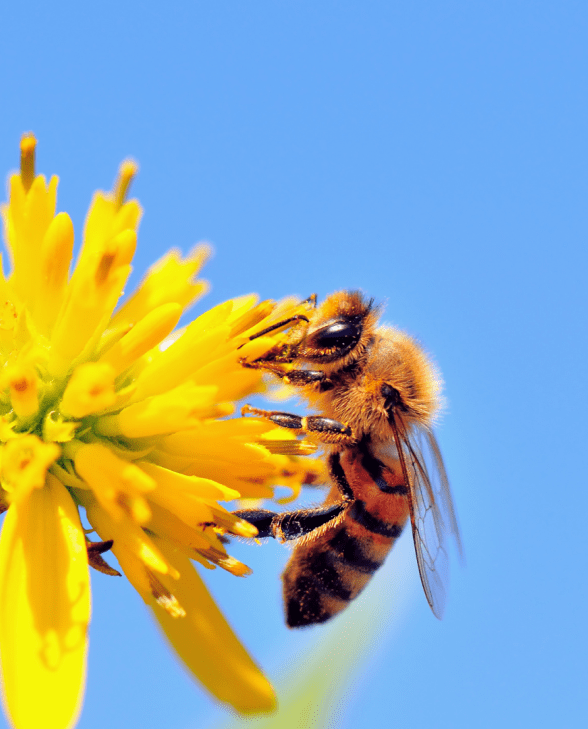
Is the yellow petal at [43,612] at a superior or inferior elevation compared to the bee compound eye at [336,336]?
inferior

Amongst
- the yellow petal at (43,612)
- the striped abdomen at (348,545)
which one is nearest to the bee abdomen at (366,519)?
the striped abdomen at (348,545)

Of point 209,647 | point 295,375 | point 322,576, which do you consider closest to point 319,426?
point 295,375

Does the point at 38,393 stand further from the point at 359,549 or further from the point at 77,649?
the point at 359,549

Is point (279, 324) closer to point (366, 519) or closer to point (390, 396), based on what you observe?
point (390, 396)

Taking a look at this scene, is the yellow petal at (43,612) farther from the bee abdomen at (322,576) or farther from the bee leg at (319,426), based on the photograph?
the bee abdomen at (322,576)

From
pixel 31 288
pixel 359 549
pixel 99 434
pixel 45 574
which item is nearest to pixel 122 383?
pixel 99 434

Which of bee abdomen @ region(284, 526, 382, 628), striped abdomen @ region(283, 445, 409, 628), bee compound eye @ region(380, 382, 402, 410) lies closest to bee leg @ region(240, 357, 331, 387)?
bee compound eye @ region(380, 382, 402, 410)
